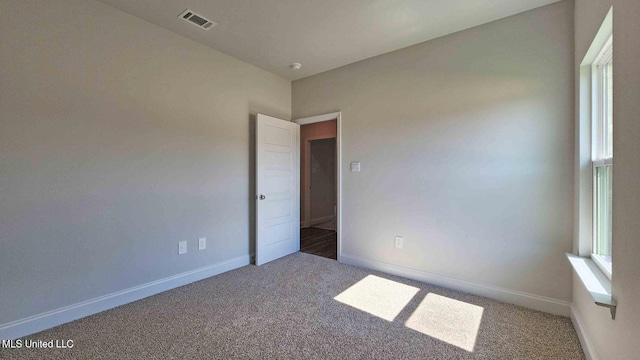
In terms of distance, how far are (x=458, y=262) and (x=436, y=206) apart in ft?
1.91

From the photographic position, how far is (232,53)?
309 cm

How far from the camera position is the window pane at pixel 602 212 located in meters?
1.71

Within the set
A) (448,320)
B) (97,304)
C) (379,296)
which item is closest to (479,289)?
(448,320)

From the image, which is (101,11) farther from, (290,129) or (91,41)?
(290,129)

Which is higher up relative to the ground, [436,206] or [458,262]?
[436,206]

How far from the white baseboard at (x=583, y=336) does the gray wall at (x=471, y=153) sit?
0.18 m

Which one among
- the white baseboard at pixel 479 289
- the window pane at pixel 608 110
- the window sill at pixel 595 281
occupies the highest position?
the window pane at pixel 608 110

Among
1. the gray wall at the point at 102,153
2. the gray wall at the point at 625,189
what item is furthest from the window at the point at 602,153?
the gray wall at the point at 102,153

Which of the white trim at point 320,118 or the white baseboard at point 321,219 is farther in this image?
the white baseboard at point 321,219

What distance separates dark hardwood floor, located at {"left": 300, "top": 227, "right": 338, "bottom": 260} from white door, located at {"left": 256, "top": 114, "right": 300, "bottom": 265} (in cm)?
30

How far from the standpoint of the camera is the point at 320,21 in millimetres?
2426

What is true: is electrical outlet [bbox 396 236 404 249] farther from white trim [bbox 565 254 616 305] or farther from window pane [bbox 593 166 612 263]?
window pane [bbox 593 166 612 263]

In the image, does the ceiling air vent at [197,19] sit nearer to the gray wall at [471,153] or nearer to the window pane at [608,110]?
the gray wall at [471,153]

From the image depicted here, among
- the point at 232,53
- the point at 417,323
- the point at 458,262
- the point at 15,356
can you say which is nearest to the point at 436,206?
the point at 458,262
